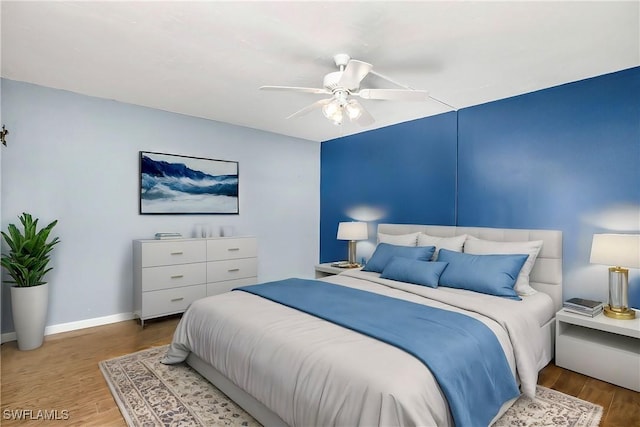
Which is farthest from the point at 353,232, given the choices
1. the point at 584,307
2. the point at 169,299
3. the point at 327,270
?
the point at 584,307

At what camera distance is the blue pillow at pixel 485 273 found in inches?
106

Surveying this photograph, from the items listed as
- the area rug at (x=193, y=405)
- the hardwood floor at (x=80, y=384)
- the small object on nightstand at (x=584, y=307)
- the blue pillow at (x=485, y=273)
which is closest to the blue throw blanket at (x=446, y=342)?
the area rug at (x=193, y=405)

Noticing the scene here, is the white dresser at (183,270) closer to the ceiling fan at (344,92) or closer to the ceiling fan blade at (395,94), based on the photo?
the ceiling fan at (344,92)

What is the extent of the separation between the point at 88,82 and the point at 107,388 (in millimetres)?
2668

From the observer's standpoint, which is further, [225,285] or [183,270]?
[225,285]

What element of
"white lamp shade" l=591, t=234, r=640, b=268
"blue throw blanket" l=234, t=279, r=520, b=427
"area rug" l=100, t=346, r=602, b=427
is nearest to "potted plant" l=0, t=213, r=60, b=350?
"area rug" l=100, t=346, r=602, b=427

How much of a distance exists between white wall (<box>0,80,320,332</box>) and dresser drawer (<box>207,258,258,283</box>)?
0.53 metres

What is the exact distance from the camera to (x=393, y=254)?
3561mm

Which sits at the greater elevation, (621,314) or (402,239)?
(402,239)

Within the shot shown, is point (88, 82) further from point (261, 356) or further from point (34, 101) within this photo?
point (261, 356)

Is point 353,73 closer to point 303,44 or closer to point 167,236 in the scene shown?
point 303,44

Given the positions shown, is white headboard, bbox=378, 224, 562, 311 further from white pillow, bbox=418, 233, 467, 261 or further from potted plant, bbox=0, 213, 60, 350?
potted plant, bbox=0, 213, 60, 350

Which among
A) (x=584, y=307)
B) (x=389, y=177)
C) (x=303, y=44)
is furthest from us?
(x=389, y=177)

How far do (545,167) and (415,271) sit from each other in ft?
5.19
